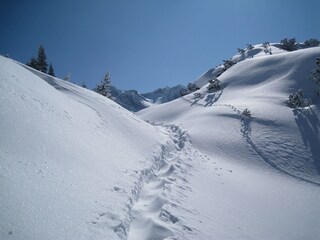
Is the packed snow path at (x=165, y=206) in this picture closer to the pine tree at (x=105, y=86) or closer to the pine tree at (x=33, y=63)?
the pine tree at (x=105, y=86)

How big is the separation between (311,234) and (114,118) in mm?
12248

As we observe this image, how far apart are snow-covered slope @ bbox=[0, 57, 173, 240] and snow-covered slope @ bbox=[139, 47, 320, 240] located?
→ 8.38 feet

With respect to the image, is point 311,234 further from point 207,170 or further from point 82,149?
point 82,149

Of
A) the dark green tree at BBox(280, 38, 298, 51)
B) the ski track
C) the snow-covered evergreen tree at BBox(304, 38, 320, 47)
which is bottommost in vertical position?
the ski track

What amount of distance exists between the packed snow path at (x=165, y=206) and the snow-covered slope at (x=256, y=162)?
Answer: 0.30 meters

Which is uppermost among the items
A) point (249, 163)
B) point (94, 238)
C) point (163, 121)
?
point (163, 121)

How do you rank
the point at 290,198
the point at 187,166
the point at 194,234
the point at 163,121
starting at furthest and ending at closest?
the point at 163,121 → the point at 187,166 → the point at 290,198 → the point at 194,234

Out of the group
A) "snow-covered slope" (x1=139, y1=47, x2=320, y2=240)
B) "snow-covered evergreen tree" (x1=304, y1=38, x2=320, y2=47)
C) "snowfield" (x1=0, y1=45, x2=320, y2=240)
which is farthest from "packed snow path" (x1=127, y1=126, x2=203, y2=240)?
"snow-covered evergreen tree" (x1=304, y1=38, x2=320, y2=47)

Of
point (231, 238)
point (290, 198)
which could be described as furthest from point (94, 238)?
point (290, 198)

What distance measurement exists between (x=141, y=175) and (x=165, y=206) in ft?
7.64

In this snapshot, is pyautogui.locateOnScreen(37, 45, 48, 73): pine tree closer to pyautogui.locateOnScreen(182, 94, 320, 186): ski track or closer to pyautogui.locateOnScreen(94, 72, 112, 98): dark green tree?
pyautogui.locateOnScreen(94, 72, 112, 98): dark green tree

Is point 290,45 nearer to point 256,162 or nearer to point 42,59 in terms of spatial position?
point 256,162

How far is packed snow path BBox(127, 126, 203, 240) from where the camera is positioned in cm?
612

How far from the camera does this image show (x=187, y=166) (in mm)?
12102
